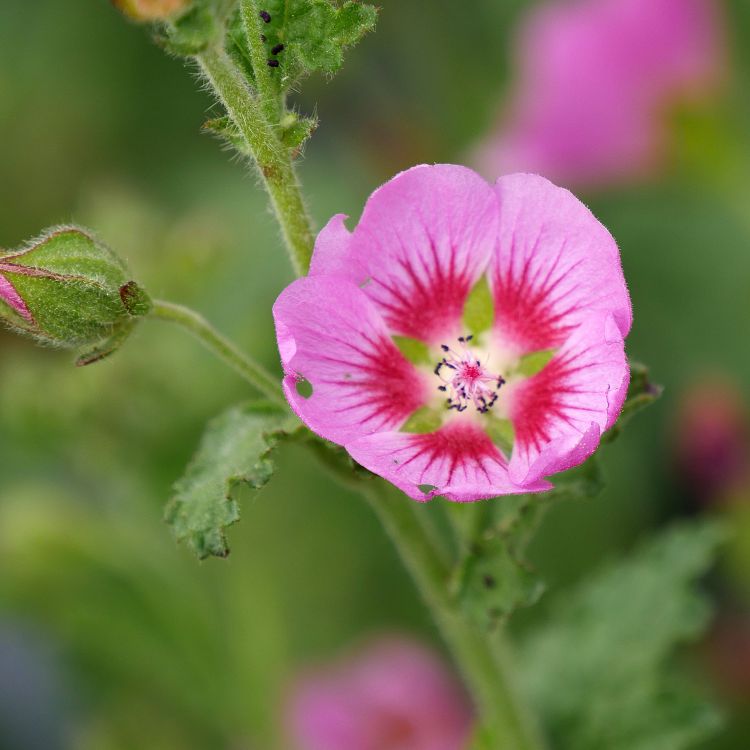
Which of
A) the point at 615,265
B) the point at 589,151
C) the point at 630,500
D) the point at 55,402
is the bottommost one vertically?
the point at 615,265

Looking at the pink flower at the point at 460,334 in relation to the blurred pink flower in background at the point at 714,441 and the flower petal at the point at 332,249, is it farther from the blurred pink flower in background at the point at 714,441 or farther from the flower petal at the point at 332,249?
the blurred pink flower in background at the point at 714,441

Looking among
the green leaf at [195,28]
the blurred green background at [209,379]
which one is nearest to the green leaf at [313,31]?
the green leaf at [195,28]

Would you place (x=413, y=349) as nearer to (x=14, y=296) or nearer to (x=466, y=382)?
(x=466, y=382)

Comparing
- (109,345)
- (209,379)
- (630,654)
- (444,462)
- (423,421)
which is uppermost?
(209,379)

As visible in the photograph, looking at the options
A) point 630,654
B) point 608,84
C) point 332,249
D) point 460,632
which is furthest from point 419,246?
point 608,84

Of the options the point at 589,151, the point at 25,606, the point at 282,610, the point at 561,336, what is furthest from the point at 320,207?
the point at 561,336

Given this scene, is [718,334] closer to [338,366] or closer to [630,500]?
[630,500]

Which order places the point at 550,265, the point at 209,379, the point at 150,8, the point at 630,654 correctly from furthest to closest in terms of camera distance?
the point at 209,379 → the point at 630,654 → the point at 550,265 → the point at 150,8
